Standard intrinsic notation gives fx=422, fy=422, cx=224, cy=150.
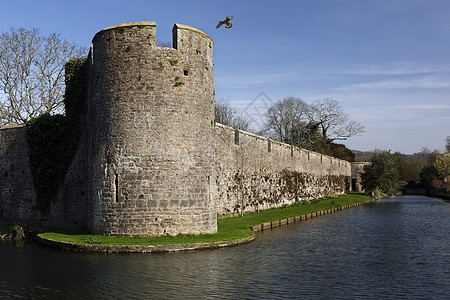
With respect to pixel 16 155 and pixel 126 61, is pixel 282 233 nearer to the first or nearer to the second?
pixel 126 61

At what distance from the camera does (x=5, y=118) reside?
32.1 meters

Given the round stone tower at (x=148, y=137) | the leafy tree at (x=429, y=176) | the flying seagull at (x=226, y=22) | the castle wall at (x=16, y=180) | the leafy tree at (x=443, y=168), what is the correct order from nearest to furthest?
1. the round stone tower at (x=148, y=137)
2. the flying seagull at (x=226, y=22)
3. the castle wall at (x=16, y=180)
4. the leafy tree at (x=443, y=168)
5. the leafy tree at (x=429, y=176)

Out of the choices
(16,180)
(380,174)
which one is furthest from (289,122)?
(16,180)

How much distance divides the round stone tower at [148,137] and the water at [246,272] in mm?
1969

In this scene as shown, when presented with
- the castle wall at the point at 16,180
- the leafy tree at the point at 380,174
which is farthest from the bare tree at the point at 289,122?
the castle wall at the point at 16,180

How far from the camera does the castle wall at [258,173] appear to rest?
21.3 m

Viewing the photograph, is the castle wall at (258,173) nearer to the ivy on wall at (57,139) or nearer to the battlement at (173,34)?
the battlement at (173,34)

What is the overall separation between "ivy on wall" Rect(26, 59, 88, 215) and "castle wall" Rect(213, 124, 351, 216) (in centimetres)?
664

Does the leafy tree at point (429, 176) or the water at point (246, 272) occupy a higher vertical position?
the leafy tree at point (429, 176)

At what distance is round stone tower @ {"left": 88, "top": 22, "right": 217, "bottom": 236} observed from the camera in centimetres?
1416

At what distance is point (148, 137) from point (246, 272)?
615 centimetres

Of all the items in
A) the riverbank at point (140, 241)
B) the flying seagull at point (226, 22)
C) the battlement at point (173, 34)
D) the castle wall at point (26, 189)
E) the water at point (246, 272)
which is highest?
the flying seagull at point (226, 22)

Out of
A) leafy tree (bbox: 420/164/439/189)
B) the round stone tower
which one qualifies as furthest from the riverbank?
leafy tree (bbox: 420/164/439/189)

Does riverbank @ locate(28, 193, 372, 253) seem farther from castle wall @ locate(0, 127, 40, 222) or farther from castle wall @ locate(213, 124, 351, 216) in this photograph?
castle wall @ locate(0, 127, 40, 222)
